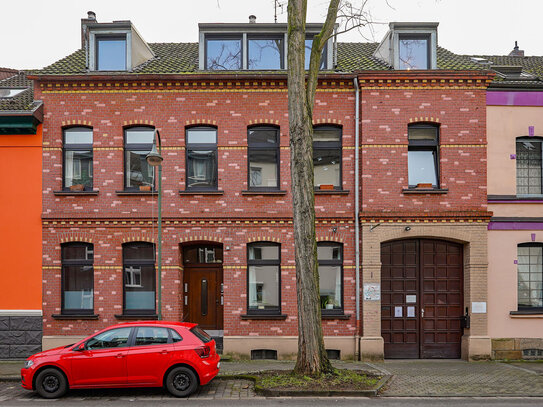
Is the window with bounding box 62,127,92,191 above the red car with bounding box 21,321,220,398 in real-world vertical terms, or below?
above

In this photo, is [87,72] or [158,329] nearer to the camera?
[158,329]

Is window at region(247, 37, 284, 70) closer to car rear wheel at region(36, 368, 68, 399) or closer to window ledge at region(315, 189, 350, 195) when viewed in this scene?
window ledge at region(315, 189, 350, 195)

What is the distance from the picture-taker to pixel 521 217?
51.1ft

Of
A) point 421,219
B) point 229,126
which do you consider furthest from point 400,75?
point 229,126

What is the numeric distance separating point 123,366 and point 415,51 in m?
12.1

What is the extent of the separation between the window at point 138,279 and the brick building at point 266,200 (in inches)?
1.6

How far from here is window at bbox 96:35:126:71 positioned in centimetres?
1638

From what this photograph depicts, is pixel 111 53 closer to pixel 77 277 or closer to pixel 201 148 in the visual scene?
pixel 201 148

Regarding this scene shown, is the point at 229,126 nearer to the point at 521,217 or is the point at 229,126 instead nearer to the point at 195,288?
the point at 195,288

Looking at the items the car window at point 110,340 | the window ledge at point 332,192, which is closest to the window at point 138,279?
the car window at point 110,340

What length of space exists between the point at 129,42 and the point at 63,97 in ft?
8.57

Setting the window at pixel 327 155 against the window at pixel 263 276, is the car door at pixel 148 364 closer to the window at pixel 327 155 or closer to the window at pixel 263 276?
the window at pixel 263 276

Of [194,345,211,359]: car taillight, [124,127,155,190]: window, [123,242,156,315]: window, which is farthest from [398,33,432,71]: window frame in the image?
[194,345,211,359]: car taillight

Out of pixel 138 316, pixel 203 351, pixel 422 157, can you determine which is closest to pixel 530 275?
pixel 422 157
